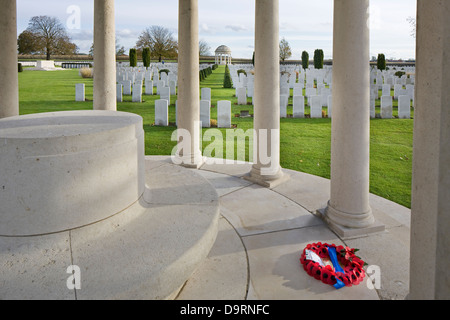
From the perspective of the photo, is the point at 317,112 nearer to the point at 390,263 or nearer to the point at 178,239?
the point at 390,263

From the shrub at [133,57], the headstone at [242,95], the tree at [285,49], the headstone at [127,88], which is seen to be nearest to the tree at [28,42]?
the shrub at [133,57]

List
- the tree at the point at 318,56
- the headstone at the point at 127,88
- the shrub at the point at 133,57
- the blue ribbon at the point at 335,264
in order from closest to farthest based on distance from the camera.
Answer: the blue ribbon at the point at 335,264
the headstone at the point at 127,88
the tree at the point at 318,56
the shrub at the point at 133,57

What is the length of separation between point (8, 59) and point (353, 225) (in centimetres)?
865

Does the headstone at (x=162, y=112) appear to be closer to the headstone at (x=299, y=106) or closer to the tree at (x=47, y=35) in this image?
the headstone at (x=299, y=106)

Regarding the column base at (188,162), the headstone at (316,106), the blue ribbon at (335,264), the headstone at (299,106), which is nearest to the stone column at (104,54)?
the column base at (188,162)

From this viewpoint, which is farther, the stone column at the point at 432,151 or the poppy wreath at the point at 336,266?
the poppy wreath at the point at 336,266

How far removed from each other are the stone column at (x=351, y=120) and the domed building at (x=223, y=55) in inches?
5173

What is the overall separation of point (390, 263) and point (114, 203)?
468 cm

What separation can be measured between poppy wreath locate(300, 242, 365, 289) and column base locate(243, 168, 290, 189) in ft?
11.7

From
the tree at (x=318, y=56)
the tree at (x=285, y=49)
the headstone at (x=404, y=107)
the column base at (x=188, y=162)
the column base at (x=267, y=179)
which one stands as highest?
the tree at (x=285, y=49)

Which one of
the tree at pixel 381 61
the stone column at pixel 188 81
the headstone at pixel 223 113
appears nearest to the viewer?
the stone column at pixel 188 81

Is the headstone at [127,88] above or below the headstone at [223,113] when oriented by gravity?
above

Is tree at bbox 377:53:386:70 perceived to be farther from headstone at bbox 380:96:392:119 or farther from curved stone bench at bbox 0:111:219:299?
curved stone bench at bbox 0:111:219:299

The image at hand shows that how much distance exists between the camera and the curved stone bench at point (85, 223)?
3973mm
